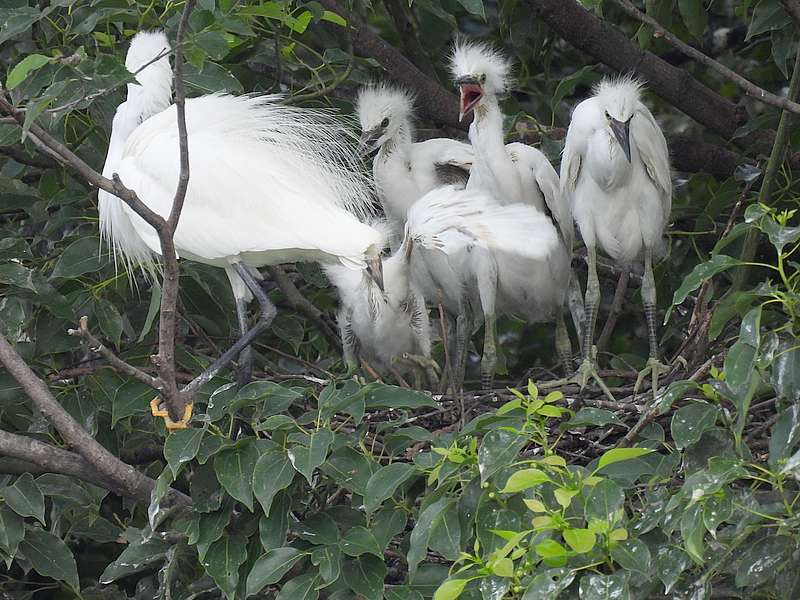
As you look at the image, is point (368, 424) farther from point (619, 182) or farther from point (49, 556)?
point (619, 182)

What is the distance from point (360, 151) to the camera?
3.72 m

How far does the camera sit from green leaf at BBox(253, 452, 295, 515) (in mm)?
2199

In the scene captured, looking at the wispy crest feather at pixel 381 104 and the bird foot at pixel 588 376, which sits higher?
the wispy crest feather at pixel 381 104

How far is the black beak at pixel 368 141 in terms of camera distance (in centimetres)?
372

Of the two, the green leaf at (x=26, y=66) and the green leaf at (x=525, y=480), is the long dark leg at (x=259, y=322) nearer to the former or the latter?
the green leaf at (x=26, y=66)

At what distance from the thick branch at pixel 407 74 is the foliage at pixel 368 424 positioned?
0.20 feet

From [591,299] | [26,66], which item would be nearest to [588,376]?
[591,299]

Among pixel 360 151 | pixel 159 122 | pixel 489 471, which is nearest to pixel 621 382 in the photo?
pixel 360 151

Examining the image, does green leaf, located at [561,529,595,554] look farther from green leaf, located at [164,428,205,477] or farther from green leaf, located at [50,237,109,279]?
green leaf, located at [50,237,109,279]

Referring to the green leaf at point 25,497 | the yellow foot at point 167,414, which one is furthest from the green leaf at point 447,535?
the green leaf at point 25,497

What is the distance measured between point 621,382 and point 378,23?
5.45ft

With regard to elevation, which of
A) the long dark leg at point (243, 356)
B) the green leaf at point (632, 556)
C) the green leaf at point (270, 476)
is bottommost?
the long dark leg at point (243, 356)

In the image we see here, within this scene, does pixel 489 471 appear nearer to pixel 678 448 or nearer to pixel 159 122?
pixel 678 448

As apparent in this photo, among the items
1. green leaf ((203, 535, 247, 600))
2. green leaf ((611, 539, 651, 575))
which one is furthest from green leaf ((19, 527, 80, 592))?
green leaf ((611, 539, 651, 575))
